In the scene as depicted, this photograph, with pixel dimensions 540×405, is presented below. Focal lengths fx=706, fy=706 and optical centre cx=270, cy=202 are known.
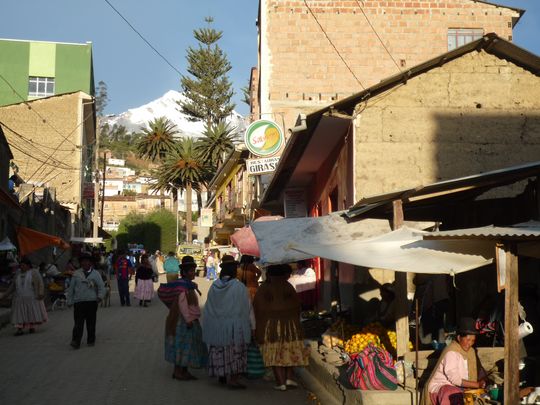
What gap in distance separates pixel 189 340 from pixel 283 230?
6.60ft

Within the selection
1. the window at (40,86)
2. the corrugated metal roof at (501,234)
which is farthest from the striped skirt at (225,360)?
the window at (40,86)

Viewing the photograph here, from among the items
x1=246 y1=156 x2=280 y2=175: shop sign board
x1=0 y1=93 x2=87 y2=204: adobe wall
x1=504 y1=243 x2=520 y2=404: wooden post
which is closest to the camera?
x1=504 y1=243 x2=520 y2=404: wooden post

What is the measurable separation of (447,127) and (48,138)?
37.2 metres

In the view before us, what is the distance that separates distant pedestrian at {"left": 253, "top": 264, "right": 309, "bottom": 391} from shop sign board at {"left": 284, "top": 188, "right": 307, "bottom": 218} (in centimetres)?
1004

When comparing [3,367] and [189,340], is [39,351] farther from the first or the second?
[189,340]

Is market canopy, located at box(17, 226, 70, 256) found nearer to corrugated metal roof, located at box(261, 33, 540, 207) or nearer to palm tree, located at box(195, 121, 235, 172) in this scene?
corrugated metal roof, located at box(261, 33, 540, 207)

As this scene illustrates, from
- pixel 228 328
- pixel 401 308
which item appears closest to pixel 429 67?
pixel 401 308

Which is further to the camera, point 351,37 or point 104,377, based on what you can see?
point 351,37

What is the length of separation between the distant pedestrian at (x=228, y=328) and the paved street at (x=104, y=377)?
30cm

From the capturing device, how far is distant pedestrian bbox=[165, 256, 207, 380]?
31.9 feet

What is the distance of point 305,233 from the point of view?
9.73m

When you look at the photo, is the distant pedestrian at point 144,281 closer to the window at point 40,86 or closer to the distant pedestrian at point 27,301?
the distant pedestrian at point 27,301

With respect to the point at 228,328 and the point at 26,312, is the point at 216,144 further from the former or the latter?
the point at 228,328

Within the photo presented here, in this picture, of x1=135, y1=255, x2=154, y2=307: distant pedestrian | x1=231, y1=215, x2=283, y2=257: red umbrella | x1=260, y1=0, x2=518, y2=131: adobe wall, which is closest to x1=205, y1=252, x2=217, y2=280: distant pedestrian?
x1=135, y1=255, x2=154, y2=307: distant pedestrian
